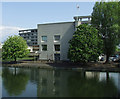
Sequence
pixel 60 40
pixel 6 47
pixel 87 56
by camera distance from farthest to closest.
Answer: pixel 60 40 < pixel 6 47 < pixel 87 56

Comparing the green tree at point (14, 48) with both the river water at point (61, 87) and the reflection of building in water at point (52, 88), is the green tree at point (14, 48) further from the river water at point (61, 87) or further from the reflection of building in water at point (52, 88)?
the reflection of building in water at point (52, 88)

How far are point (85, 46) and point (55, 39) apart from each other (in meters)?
15.6

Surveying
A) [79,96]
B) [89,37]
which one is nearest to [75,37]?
[89,37]

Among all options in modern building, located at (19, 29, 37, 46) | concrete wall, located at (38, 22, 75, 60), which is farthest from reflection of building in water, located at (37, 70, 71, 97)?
modern building, located at (19, 29, 37, 46)

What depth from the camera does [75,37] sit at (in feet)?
99.3

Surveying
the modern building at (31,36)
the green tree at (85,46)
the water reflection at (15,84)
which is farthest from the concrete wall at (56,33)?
the modern building at (31,36)

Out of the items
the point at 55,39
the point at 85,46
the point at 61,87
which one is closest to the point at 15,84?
the point at 61,87

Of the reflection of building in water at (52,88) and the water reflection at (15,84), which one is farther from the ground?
the reflection of building in water at (52,88)

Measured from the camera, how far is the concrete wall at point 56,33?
39719mm

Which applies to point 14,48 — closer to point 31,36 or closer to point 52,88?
point 52,88

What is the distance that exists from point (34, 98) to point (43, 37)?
32.6 metres

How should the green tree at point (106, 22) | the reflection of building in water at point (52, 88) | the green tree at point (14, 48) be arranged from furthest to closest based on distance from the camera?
1. the green tree at point (14, 48)
2. the green tree at point (106, 22)
3. the reflection of building in water at point (52, 88)

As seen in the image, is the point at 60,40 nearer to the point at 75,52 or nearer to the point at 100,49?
the point at 75,52

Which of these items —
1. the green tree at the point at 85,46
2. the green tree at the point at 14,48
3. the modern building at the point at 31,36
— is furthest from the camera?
the modern building at the point at 31,36
